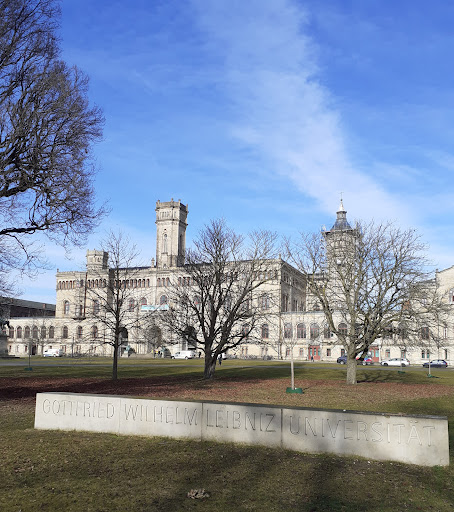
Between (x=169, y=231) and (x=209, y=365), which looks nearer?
(x=209, y=365)

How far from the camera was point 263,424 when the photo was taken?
434 inches

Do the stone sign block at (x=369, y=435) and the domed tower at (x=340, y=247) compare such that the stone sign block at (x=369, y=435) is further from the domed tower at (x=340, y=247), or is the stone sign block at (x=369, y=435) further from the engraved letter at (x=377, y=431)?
the domed tower at (x=340, y=247)

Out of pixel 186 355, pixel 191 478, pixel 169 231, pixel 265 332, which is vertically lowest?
pixel 186 355

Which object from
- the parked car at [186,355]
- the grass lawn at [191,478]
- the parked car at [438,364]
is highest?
the grass lawn at [191,478]

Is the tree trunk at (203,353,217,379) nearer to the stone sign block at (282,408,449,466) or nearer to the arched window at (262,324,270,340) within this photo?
the stone sign block at (282,408,449,466)

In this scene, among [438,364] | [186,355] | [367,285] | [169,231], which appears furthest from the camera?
[169,231]

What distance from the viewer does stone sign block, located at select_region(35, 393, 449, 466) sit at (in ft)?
32.3

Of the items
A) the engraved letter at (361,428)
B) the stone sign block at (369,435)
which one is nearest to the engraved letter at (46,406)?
the stone sign block at (369,435)

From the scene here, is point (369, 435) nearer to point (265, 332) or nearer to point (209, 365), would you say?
point (209, 365)

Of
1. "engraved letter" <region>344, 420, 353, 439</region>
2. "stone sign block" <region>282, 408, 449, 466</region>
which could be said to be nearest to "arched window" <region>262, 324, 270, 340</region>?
"stone sign block" <region>282, 408, 449, 466</region>

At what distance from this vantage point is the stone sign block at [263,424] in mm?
9836

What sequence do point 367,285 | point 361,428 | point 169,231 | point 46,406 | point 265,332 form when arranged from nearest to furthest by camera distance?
point 361,428 < point 46,406 < point 367,285 < point 265,332 < point 169,231

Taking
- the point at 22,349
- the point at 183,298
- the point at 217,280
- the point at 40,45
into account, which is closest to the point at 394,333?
the point at 217,280

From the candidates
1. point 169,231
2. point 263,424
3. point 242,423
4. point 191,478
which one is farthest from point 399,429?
point 169,231
